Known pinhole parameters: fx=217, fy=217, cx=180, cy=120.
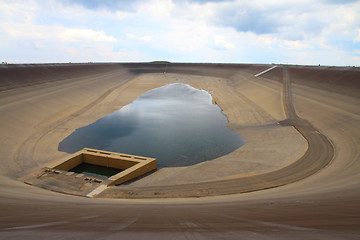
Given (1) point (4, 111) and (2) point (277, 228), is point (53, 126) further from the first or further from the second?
(2) point (277, 228)

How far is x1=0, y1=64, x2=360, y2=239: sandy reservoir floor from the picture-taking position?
537 centimetres

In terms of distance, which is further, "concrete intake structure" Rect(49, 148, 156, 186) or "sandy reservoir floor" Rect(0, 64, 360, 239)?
"concrete intake structure" Rect(49, 148, 156, 186)

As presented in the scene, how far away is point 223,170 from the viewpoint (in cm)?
1914

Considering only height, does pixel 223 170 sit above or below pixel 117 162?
above

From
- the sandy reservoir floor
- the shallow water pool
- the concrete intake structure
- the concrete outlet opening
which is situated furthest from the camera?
the shallow water pool

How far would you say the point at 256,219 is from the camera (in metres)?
6.12

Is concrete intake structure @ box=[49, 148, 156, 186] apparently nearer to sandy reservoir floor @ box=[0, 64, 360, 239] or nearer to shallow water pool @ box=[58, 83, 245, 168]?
sandy reservoir floor @ box=[0, 64, 360, 239]

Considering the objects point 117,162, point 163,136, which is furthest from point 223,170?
point 163,136

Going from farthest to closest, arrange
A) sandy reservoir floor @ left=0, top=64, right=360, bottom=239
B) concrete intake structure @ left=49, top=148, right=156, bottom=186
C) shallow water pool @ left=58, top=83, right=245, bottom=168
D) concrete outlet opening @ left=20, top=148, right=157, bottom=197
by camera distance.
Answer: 1. shallow water pool @ left=58, top=83, right=245, bottom=168
2. concrete intake structure @ left=49, top=148, right=156, bottom=186
3. concrete outlet opening @ left=20, top=148, right=157, bottom=197
4. sandy reservoir floor @ left=0, top=64, right=360, bottom=239

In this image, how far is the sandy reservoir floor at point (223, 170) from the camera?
537 centimetres

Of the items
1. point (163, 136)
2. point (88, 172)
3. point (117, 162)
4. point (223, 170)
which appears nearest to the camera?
point (223, 170)

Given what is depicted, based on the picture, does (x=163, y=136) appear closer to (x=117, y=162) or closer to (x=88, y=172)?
(x=117, y=162)

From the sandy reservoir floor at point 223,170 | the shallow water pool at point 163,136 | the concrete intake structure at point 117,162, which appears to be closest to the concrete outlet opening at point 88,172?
the concrete intake structure at point 117,162

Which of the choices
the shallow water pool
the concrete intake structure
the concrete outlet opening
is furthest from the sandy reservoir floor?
the shallow water pool
